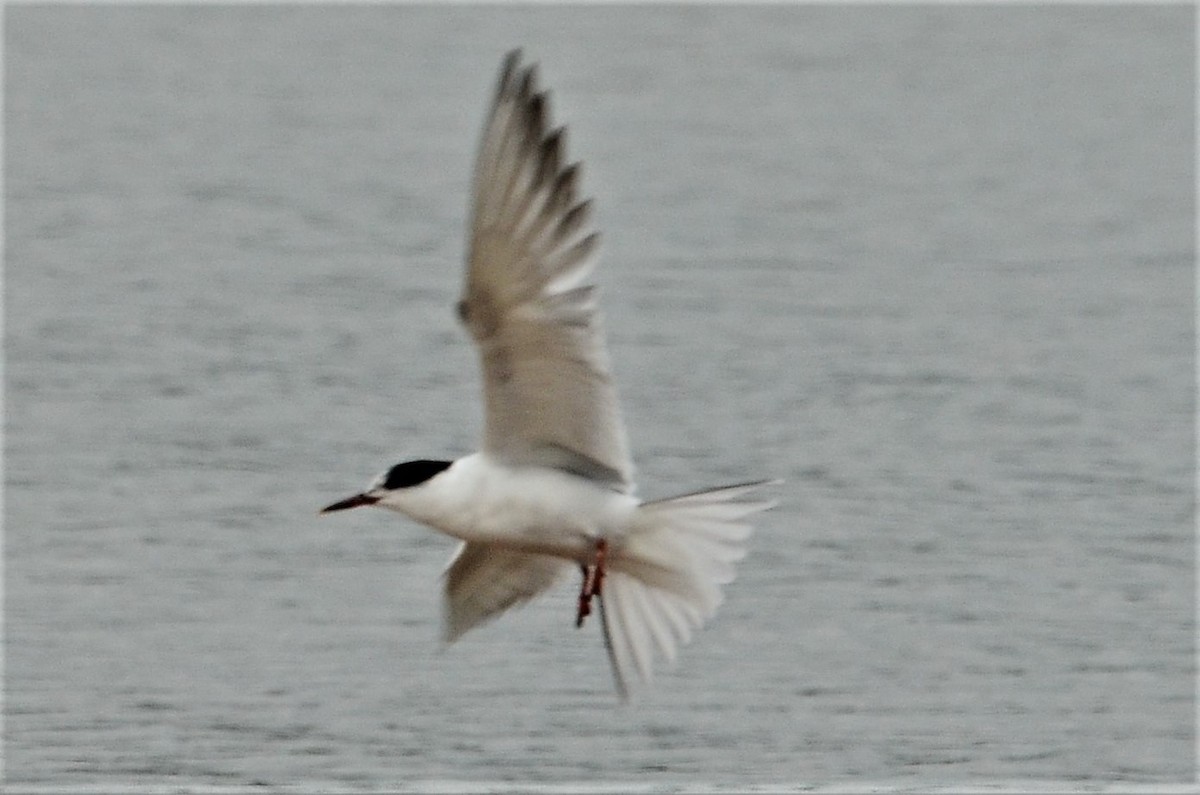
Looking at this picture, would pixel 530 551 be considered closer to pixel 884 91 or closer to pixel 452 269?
pixel 452 269

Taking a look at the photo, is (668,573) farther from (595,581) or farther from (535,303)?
(535,303)

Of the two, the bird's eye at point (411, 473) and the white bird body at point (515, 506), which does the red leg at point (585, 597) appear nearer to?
the white bird body at point (515, 506)

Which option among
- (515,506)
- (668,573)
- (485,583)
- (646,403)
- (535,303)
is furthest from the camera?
(646,403)

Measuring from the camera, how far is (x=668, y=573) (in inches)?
255

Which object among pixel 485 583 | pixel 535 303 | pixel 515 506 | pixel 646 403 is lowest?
pixel 646 403

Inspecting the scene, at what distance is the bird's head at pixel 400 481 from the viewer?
6246mm

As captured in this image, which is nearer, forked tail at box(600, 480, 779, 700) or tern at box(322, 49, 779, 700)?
tern at box(322, 49, 779, 700)

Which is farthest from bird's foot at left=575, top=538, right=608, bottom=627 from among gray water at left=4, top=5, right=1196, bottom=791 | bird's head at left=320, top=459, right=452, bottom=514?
gray water at left=4, top=5, right=1196, bottom=791

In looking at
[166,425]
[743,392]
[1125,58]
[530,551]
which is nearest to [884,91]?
[1125,58]

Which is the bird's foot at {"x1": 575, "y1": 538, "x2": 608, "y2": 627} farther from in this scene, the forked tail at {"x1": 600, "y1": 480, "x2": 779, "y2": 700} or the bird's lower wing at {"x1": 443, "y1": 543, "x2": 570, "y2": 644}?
the bird's lower wing at {"x1": 443, "y1": 543, "x2": 570, "y2": 644}

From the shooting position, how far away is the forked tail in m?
6.37

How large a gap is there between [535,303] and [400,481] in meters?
0.59

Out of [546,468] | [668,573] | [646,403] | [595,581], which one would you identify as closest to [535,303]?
[546,468]

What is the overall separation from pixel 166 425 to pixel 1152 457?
13.1 feet
